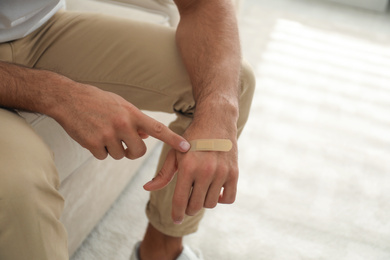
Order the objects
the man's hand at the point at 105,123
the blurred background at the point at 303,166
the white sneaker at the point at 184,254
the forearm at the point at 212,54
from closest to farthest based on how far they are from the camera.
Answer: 1. the man's hand at the point at 105,123
2. the forearm at the point at 212,54
3. the white sneaker at the point at 184,254
4. the blurred background at the point at 303,166

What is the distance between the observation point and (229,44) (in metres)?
1.00

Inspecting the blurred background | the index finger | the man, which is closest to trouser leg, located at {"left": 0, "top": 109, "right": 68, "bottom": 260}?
the man

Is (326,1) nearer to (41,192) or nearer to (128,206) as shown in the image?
(128,206)

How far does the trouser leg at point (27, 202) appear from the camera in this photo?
61 centimetres

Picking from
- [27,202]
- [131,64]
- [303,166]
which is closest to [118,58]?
[131,64]

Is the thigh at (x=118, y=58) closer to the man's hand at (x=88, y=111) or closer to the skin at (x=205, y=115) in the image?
the skin at (x=205, y=115)

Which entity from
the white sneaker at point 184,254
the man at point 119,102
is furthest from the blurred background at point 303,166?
the man at point 119,102

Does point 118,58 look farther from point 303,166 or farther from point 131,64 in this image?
point 303,166

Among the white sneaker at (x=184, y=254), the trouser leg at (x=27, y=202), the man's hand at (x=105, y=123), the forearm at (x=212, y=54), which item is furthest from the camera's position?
the white sneaker at (x=184, y=254)

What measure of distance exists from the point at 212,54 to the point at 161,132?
257mm

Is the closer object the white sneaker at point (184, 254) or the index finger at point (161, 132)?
the index finger at point (161, 132)

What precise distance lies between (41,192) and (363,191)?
3.66 feet

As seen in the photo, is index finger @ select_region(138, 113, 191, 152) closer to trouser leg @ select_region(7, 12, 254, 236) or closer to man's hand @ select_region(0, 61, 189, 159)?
man's hand @ select_region(0, 61, 189, 159)

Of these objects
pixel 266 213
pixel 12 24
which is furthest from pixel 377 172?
pixel 12 24
